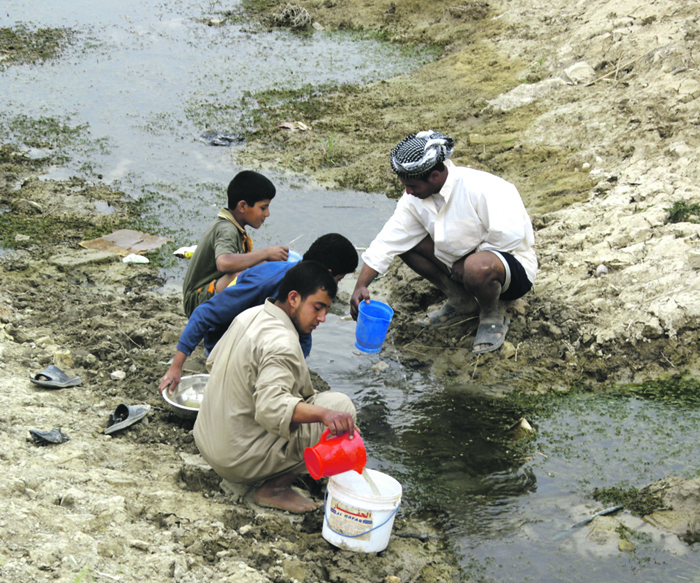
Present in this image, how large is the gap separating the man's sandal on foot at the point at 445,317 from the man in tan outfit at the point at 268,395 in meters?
1.99

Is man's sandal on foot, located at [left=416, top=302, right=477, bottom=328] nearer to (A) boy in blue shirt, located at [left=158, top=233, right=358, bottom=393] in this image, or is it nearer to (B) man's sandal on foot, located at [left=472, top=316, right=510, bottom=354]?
(B) man's sandal on foot, located at [left=472, top=316, right=510, bottom=354]

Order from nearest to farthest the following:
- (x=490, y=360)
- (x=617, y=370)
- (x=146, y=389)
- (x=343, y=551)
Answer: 1. (x=343, y=551)
2. (x=146, y=389)
3. (x=617, y=370)
4. (x=490, y=360)

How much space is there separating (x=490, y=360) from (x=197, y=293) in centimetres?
198

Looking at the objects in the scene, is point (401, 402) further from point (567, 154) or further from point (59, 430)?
point (567, 154)

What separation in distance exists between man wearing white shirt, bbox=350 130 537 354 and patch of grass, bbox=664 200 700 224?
138 cm

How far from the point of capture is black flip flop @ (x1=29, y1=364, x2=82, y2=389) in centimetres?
358

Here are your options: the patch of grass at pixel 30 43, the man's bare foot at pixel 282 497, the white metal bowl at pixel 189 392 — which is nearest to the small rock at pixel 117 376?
the white metal bowl at pixel 189 392

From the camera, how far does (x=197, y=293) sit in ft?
13.7

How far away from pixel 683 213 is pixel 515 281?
1667mm

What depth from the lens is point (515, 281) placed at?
14.3ft

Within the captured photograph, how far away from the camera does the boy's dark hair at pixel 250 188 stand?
402 centimetres

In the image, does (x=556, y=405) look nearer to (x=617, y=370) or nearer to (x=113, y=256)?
(x=617, y=370)

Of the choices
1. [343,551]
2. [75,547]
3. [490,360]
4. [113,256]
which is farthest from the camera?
[113,256]

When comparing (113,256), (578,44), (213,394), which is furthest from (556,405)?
(578,44)
